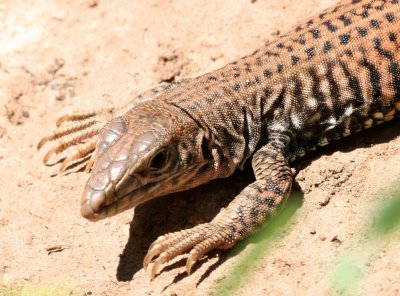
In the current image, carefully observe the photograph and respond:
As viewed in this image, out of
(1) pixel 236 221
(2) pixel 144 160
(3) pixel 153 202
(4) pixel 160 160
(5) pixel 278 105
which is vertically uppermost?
(2) pixel 144 160

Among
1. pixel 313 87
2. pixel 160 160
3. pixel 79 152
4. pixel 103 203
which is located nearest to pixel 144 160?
pixel 160 160

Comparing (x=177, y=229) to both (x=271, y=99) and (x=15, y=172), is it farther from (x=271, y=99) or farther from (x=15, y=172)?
(x=15, y=172)

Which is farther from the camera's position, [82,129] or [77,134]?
[82,129]

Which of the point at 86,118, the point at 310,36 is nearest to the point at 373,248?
the point at 310,36

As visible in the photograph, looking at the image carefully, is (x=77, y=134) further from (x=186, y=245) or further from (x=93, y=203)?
(x=186, y=245)

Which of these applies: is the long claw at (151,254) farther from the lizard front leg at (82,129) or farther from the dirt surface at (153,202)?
the lizard front leg at (82,129)

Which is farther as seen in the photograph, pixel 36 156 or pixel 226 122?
pixel 36 156
